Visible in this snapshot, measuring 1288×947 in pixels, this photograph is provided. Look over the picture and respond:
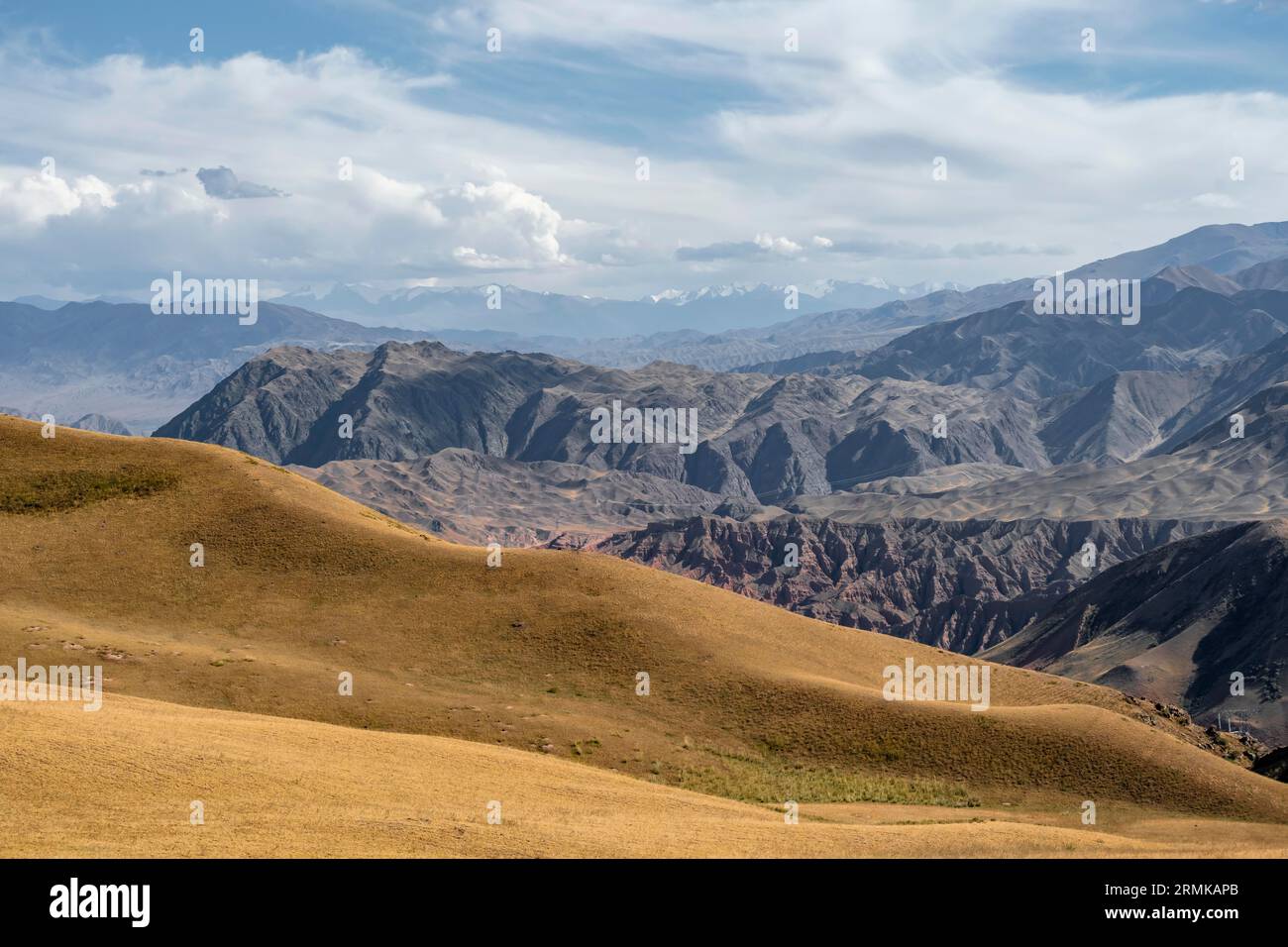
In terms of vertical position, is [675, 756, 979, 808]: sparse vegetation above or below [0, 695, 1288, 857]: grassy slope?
below

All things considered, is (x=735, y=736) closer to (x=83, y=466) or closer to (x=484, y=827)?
(x=484, y=827)

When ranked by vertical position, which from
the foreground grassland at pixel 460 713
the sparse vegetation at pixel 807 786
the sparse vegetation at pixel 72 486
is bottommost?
the sparse vegetation at pixel 807 786

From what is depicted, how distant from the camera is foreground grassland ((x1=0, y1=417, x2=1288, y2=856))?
34.8 meters

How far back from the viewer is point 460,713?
58.8 metres

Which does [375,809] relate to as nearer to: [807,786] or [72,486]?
[807,786]

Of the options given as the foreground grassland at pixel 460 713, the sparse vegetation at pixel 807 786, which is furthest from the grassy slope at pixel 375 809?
the sparse vegetation at pixel 807 786

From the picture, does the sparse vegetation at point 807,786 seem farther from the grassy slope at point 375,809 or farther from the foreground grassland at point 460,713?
the grassy slope at point 375,809

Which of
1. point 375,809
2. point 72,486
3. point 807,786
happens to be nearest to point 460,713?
point 807,786

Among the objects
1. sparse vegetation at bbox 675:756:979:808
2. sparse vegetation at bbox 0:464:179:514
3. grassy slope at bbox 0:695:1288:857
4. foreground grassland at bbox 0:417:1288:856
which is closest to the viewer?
grassy slope at bbox 0:695:1288:857

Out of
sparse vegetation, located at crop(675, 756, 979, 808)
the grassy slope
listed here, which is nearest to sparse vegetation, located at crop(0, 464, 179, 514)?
the grassy slope

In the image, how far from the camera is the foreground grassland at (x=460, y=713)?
34.8 meters

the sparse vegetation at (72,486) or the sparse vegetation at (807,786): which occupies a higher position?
the sparse vegetation at (72,486)

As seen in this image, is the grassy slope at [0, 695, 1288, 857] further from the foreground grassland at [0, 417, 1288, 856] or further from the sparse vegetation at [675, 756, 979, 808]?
the sparse vegetation at [675, 756, 979, 808]

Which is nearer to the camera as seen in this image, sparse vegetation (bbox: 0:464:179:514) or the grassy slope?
the grassy slope
